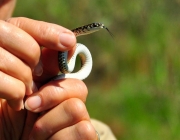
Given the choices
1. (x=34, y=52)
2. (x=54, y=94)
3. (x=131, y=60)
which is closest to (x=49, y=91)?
(x=54, y=94)

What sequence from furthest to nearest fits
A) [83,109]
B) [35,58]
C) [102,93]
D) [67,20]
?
[67,20], [102,93], [83,109], [35,58]

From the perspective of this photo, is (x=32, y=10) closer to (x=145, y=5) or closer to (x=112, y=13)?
(x=112, y=13)

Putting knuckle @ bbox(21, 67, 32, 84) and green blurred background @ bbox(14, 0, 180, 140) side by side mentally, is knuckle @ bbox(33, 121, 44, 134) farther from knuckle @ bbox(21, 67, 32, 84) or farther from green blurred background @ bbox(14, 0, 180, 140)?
green blurred background @ bbox(14, 0, 180, 140)

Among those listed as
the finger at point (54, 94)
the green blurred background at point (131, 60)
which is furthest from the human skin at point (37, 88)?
the green blurred background at point (131, 60)

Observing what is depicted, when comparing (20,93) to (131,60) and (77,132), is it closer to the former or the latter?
(77,132)

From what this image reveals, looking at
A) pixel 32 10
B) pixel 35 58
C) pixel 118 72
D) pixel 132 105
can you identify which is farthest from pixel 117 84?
pixel 35 58

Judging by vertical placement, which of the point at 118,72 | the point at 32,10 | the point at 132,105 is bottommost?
the point at 132,105

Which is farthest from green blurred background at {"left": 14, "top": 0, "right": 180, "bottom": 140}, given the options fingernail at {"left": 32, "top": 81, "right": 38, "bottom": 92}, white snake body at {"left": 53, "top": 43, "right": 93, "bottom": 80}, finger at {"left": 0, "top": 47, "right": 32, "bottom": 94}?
finger at {"left": 0, "top": 47, "right": 32, "bottom": 94}
